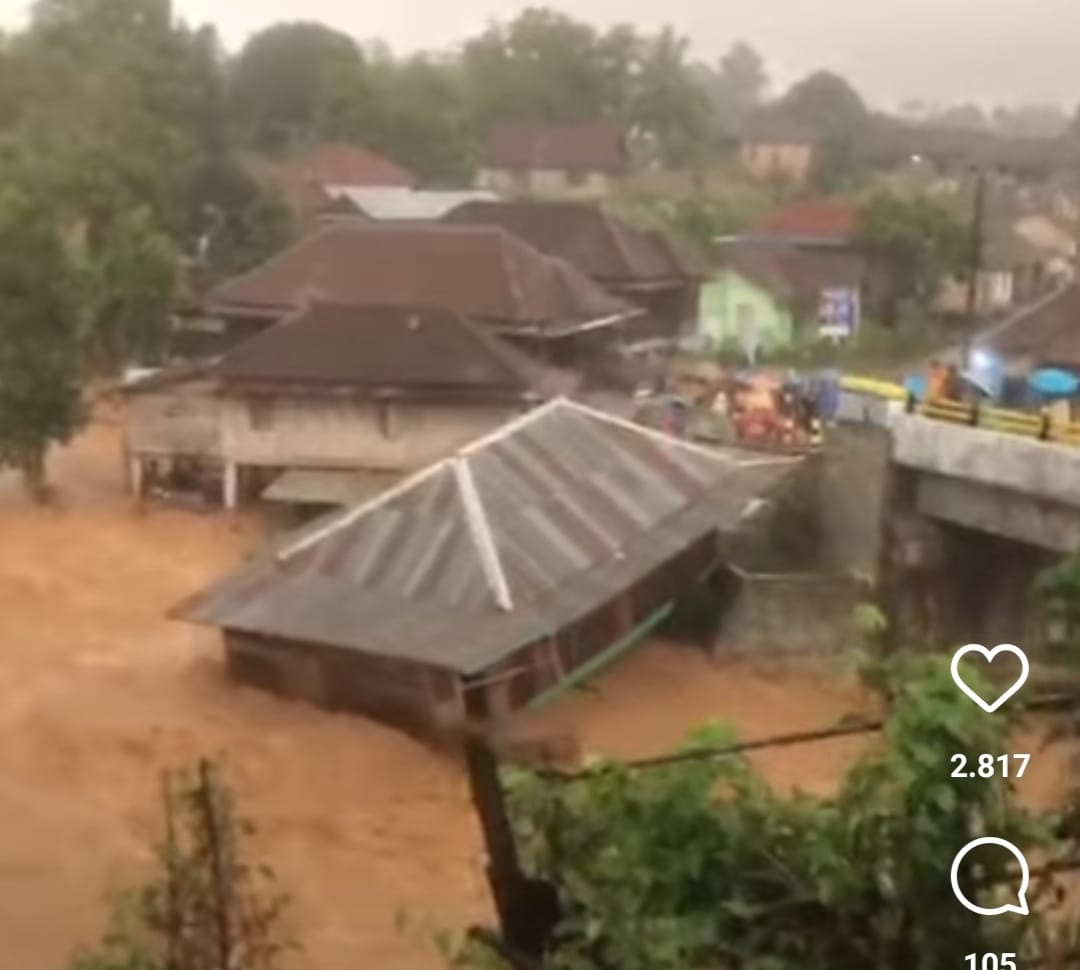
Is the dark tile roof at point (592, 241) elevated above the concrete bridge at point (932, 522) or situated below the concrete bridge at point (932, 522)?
above

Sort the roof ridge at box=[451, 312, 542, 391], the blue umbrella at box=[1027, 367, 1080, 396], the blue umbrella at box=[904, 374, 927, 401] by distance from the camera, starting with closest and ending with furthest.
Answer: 1. the blue umbrella at box=[904, 374, 927, 401]
2. the blue umbrella at box=[1027, 367, 1080, 396]
3. the roof ridge at box=[451, 312, 542, 391]

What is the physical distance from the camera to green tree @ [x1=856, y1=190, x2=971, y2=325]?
2594 cm

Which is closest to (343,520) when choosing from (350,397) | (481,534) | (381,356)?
(481,534)

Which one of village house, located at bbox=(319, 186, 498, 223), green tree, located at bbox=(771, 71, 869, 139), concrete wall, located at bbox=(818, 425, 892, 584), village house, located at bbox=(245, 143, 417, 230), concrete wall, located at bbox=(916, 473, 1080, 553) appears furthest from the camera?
green tree, located at bbox=(771, 71, 869, 139)

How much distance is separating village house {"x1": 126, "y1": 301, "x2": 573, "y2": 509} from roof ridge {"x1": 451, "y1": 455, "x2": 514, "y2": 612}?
4.37 meters

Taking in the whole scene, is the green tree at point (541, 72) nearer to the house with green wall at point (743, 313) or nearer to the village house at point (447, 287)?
the house with green wall at point (743, 313)

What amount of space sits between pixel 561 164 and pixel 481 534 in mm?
24401

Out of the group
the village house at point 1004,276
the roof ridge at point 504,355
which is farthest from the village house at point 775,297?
the roof ridge at point 504,355

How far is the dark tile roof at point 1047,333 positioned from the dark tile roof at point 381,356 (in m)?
4.06

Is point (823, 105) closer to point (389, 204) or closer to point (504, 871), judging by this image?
point (389, 204)

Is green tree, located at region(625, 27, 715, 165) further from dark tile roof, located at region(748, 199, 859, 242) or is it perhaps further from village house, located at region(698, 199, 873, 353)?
village house, located at region(698, 199, 873, 353)

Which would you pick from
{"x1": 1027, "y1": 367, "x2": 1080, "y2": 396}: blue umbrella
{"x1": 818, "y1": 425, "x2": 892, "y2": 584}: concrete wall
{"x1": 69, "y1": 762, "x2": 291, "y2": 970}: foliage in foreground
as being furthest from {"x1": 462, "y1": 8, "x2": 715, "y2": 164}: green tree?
{"x1": 69, "y1": 762, "x2": 291, "y2": 970}: foliage in foreground

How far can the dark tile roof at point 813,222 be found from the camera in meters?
27.5

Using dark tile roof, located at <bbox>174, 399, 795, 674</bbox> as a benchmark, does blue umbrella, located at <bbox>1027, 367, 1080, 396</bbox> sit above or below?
above
